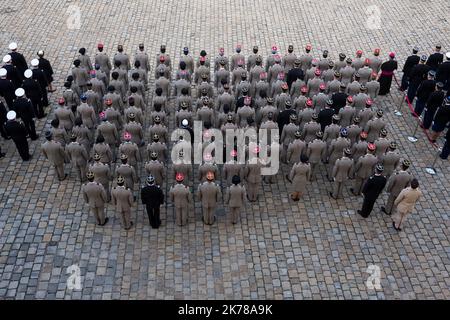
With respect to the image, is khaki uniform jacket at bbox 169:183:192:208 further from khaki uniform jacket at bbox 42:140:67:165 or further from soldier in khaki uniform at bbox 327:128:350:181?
soldier in khaki uniform at bbox 327:128:350:181

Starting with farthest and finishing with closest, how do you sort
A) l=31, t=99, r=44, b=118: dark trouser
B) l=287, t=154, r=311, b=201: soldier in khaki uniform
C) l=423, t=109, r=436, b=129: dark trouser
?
l=423, t=109, r=436, b=129: dark trouser, l=31, t=99, r=44, b=118: dark trouser, l=287, t=154, r=311, b=201: soldier in khaki uniform

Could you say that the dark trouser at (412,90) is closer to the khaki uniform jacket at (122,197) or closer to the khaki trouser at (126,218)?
the khaki uniform jacket at (122,197)

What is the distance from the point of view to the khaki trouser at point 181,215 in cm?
1117

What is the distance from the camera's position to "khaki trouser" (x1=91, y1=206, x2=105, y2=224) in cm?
1120

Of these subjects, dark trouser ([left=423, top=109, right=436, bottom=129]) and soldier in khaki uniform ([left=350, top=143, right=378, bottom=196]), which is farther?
dark trouser ([left=423, top=109, right=436, bottom=129])

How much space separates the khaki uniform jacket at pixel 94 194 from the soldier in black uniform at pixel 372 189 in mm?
6584

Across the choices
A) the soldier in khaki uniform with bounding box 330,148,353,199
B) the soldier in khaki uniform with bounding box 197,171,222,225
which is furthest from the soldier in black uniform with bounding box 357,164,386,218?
the soldier in khaki uniform with bounding box 197,171,222,225

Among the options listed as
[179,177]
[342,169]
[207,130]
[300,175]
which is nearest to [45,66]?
[207,130]

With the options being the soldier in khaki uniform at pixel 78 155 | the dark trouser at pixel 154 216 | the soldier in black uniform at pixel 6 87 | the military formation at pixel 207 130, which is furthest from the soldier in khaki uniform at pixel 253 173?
the soldier in black uniform at pixel 6 87

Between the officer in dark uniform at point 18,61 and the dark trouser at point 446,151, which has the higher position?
the officer in dark uniform at point 18,61

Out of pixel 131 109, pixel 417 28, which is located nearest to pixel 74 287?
pixel 131 109

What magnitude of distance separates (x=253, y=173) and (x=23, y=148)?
6.83 m

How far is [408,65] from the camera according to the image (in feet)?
52.7

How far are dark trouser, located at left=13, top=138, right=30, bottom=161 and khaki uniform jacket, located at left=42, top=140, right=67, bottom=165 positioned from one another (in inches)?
52.7
